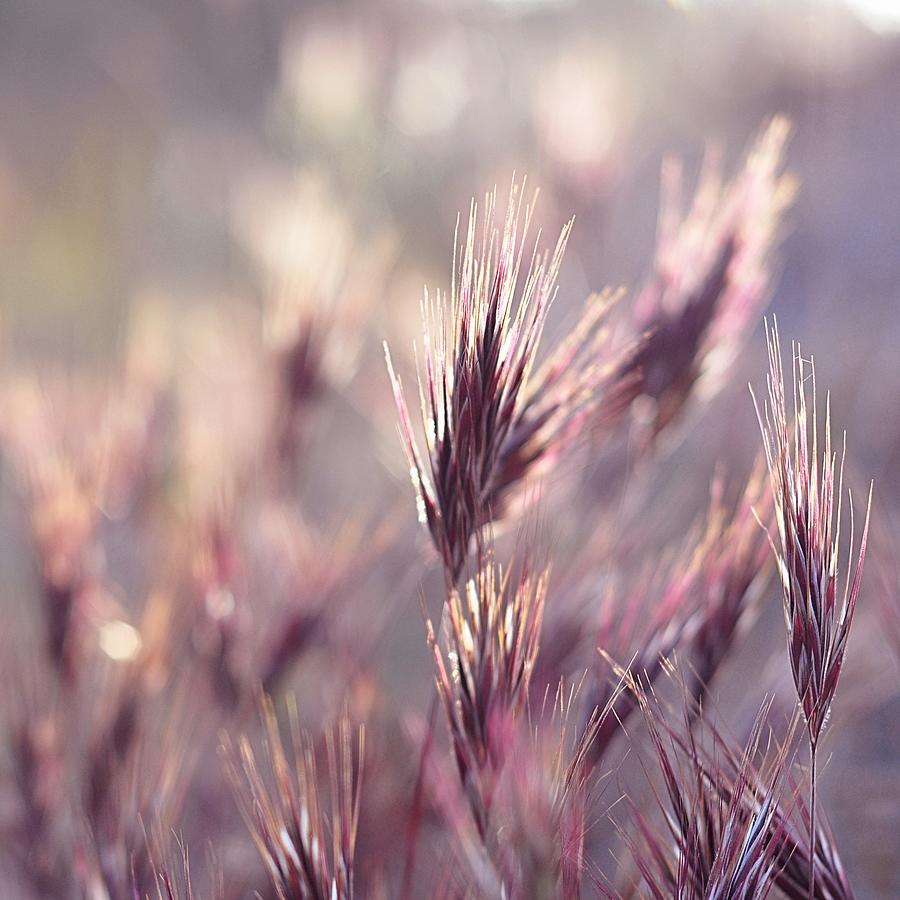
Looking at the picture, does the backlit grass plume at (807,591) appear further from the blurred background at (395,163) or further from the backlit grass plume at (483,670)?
the blurred background at (395,163)

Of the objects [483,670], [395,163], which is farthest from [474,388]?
[395,163]

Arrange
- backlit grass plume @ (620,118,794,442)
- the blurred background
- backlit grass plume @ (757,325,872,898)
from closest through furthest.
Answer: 1. backlit grass plume @ (757,325,872,898)
2. backlit grass plume @ (620,118,794,442)
3. the blurred background

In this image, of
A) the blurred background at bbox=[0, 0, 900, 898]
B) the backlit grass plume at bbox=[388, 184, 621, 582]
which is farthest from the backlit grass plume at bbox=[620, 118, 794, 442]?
the blurred background at bbox=[0, 0, 900, 898]

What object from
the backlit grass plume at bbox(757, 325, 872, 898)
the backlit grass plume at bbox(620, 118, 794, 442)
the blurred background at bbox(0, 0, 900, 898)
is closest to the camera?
the backlit grass plume at bbox(757, 325, 872, 898)

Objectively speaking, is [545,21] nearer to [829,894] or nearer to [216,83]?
[216,83]

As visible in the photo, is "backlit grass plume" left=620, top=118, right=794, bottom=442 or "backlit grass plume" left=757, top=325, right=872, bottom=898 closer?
"backlit grass plume" left=757, top=325, right=872, bottom=898

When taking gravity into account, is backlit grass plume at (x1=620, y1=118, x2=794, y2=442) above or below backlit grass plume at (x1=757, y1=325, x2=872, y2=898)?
above

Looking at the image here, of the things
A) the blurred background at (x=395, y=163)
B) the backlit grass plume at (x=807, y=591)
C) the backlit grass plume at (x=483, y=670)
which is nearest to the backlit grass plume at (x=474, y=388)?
the backlit grass plume at (x=483, y=670)

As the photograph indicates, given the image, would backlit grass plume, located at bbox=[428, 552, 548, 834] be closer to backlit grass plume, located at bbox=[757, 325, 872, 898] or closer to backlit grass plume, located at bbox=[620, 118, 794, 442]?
backlit grass plume, located at bbox=[757, 325, 872, 898]
